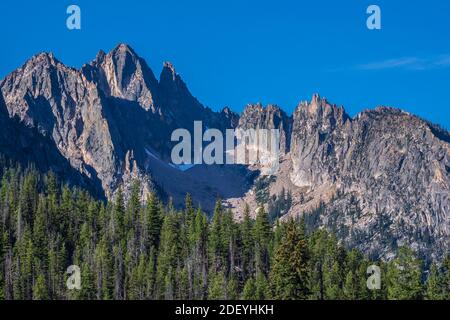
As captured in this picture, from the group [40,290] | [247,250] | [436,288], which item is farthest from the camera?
[247,250]

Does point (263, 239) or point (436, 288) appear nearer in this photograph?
point (436, 288)

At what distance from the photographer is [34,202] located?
196 meters

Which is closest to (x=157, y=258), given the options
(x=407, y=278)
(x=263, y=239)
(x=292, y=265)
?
(x=263, y=239)

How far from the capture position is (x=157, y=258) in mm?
163125

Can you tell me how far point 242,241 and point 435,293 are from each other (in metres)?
52.9

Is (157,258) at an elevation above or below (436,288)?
above

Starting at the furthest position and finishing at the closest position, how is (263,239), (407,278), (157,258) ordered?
(263,239), (157,258), (407,278)

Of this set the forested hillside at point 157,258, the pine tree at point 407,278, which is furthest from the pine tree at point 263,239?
the pine tree at point 407,278

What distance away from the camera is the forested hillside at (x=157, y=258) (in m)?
140

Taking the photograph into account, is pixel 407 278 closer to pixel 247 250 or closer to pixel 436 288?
pixel 436 288
